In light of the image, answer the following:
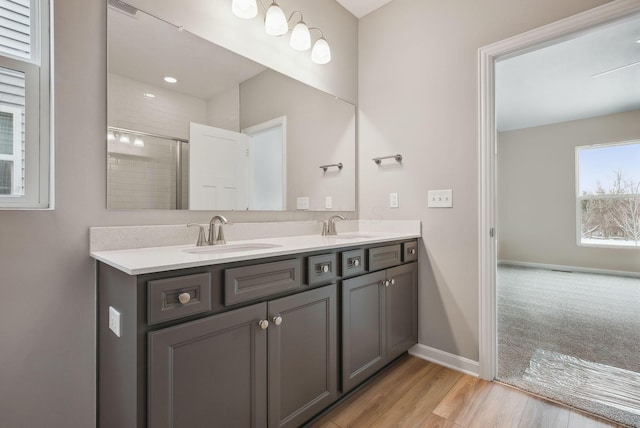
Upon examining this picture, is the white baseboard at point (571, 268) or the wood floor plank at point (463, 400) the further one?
the white baseboard at point (571, 268)

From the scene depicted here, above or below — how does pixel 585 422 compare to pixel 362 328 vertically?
below

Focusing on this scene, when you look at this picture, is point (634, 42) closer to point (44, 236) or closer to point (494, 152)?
point (494, 152)

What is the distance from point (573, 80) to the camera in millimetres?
3691

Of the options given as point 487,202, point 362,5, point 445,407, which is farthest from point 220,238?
point 362,5

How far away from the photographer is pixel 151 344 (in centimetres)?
94

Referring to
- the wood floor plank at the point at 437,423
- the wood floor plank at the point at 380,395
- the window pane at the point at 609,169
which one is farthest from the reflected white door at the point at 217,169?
the window pane at the point at 609,169

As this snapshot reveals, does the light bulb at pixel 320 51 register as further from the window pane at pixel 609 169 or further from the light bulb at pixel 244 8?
the window pane at pixel 609 169

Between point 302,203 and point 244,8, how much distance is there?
1.19 metres

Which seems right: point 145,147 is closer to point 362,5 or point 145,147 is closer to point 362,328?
point 362,328

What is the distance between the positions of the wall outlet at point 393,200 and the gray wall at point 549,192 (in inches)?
183

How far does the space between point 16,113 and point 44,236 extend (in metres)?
0.48

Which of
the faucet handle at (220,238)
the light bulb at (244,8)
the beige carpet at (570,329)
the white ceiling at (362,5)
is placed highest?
the white ceiling at (362,5)

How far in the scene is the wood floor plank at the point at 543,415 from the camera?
148 cm

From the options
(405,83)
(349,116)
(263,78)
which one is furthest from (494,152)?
(263,78)
